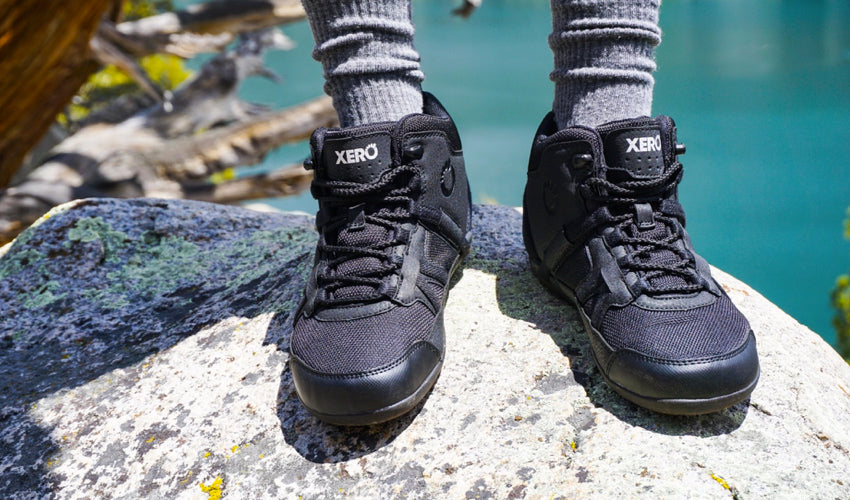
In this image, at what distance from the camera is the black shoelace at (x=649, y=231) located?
2.94 feet

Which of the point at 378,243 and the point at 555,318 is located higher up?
the point at 378,243

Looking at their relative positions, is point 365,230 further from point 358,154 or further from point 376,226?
point 358,154

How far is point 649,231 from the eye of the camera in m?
0.94

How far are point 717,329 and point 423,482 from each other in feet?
1.46

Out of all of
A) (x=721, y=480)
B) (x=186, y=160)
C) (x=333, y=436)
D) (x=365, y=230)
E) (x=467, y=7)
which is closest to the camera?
(x=721, y=480)

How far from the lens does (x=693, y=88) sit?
7543mm

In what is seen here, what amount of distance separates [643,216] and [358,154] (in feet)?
1.48

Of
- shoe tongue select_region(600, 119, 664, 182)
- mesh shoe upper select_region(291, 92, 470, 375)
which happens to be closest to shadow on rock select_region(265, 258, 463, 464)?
mesh shoe upper select_region(291, 92, 470, 375)

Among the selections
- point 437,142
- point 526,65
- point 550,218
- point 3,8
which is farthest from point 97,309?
point 526,65

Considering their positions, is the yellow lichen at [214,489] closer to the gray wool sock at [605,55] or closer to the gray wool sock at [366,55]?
the gray wool sock at [366,55]

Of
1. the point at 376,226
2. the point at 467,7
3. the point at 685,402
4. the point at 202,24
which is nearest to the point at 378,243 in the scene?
the point at 376,226

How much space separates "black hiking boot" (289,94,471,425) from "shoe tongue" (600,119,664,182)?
0.28 m

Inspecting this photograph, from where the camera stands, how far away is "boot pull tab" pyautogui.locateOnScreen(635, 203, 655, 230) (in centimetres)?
94

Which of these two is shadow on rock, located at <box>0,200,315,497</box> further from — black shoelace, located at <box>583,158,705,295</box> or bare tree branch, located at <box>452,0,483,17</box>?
bare tree branch, located at <box>452,0,483,17</box>
